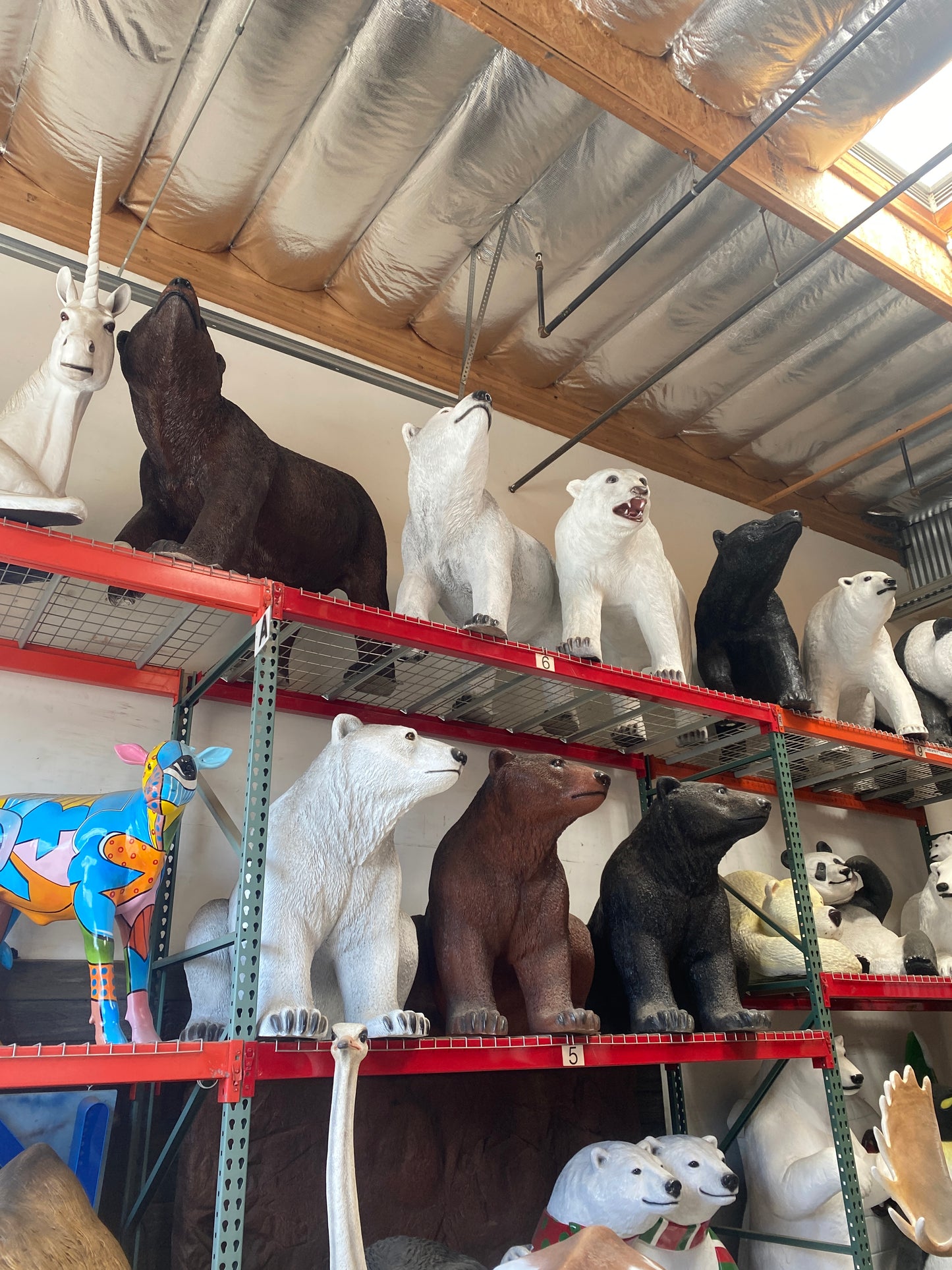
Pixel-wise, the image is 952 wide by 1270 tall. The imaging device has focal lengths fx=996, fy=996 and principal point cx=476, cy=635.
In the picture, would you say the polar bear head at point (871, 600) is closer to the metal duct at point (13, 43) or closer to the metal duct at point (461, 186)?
the metal duct at point (461, 186)

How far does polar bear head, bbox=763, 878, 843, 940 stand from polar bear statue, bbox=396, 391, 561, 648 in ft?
3.50

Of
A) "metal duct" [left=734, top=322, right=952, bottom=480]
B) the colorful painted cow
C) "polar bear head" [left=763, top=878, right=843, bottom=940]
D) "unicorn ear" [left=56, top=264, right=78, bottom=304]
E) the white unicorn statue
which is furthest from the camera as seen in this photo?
"metal duct" [left=734, top=322, right=952, bottom=480]

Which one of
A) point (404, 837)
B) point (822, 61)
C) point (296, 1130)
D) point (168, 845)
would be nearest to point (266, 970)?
point (168, 845)

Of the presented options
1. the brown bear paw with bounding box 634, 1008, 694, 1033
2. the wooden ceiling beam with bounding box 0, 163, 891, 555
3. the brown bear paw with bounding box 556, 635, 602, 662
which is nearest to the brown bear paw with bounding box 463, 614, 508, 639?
the brown bear paw with bounding box 556, 635, 602, 662

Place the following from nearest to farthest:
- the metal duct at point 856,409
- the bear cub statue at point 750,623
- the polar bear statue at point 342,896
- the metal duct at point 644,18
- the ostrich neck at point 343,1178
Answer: the ostrich neck at point 343,1178
the polar bear statue at point 342,896
the metal duct at point 644,18
the bear cub statue at point 750,623
the metal duct at point 856,409

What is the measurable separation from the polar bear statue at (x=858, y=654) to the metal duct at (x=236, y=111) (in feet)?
6.31

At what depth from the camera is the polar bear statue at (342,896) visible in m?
1.70

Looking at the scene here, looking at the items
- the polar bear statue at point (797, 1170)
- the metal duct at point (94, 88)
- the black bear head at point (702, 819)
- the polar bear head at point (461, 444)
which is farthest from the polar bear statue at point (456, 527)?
the polar bear statue at point (797, 1170)

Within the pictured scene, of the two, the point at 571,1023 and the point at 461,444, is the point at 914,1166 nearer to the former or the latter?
the point at 571,1023

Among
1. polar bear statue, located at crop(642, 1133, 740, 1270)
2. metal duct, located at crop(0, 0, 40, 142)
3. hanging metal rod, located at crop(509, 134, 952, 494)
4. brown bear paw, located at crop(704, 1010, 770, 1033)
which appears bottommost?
polar bear statue, located at crop(642, 1133, 740, 1270)

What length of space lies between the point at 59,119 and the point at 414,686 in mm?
1614

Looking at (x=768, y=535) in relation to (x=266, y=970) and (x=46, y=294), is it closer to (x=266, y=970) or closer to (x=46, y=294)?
(x=266, y=970)

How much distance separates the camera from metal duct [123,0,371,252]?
2213 mm

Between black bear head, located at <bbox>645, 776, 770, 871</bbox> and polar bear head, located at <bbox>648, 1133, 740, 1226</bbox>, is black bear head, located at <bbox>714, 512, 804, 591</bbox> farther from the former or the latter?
polar bear head, located at <bbox>648, 1133, 740, 1226</bbox>
